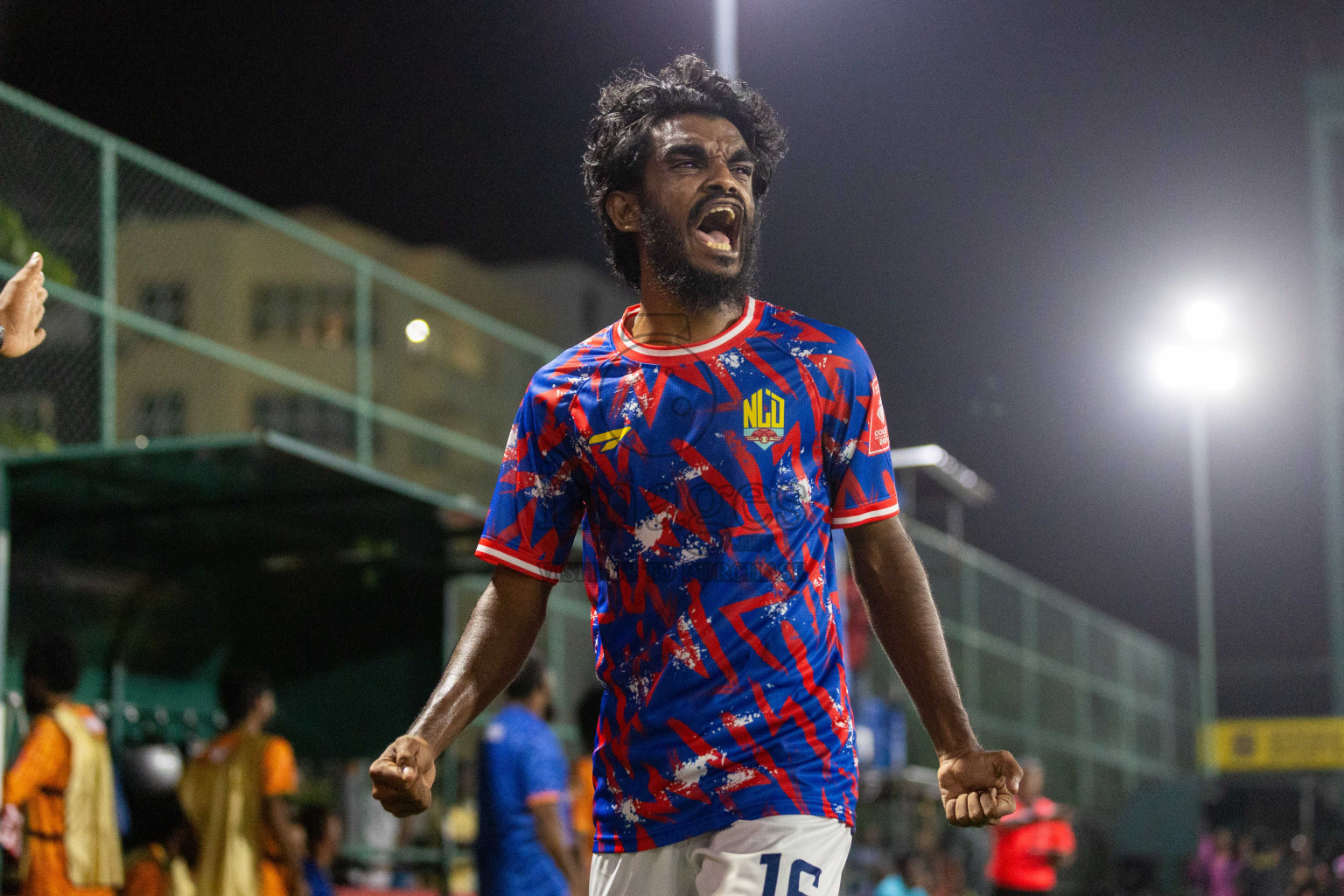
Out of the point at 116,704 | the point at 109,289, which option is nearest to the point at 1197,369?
the point at 109,289

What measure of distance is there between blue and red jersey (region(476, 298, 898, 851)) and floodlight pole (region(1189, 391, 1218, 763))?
47.9 ft

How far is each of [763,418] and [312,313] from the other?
33.5 feet

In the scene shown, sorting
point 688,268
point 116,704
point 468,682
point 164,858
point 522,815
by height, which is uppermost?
point 688,268

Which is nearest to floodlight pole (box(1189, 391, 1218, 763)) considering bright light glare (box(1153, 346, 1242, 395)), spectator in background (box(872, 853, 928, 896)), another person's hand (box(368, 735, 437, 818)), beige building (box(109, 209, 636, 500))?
bright light glare (box(1153, 346, 1242, 395))

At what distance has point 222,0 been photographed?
717 cm

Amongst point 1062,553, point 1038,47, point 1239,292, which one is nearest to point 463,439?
point 1038,47

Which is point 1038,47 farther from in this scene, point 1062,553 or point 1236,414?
point 1236,414

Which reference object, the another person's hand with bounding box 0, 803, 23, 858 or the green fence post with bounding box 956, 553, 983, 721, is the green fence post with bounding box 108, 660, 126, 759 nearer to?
the another person's hand with bounding box 0, 803, 23, 858

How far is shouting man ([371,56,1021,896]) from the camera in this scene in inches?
93.9

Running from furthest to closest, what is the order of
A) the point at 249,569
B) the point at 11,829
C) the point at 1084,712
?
the point at 1084,712 → the point at 249,569 → the point at 11,829

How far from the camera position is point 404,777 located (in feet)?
7.34

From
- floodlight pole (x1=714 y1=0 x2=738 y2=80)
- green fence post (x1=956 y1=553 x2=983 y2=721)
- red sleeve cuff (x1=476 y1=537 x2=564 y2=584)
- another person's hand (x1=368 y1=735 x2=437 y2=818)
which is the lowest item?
another person's hand (x1=368 y1=735 x2=437 y2=818)

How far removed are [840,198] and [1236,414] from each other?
11.2 meters

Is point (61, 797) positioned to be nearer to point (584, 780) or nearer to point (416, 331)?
point (584, 780)
